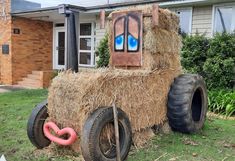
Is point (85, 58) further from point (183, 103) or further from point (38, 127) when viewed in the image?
point (38, 127)

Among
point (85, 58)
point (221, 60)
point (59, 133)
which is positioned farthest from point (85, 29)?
point (59, 133)

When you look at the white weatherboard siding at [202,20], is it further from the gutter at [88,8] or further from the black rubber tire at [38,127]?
the black rubber tire at [38,127]

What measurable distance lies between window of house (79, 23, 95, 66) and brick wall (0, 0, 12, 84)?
3.26m

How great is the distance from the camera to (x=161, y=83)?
199 inches

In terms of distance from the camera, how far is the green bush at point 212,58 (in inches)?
314

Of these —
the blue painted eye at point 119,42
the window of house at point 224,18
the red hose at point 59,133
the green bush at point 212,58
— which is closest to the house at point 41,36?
the green bush at point 212,58

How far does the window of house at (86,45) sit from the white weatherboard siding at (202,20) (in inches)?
211

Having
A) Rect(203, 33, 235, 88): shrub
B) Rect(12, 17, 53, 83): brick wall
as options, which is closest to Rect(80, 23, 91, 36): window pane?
Rect(12, 17, 53, 83): brick wall

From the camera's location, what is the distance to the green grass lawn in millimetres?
4160

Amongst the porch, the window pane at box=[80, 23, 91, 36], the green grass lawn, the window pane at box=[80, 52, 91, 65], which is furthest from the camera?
the window pane at box=[80, 52, 91, 65]

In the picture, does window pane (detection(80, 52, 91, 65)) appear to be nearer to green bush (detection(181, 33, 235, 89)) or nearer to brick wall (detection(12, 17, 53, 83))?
brick wall (detection(12, 17, 53, 83))

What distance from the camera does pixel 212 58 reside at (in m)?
8.23

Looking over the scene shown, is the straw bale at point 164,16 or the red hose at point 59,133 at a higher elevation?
the straw bale at point 164,16

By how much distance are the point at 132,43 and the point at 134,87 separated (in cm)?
110
